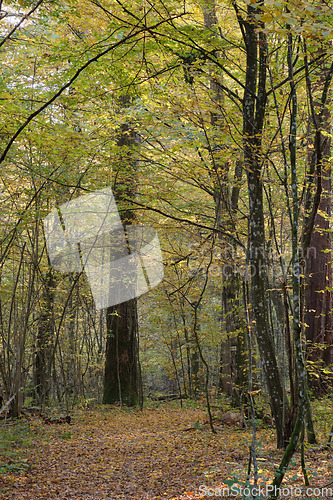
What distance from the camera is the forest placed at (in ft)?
12.8

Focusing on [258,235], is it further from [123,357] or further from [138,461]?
[123,357]

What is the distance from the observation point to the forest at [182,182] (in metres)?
3.89

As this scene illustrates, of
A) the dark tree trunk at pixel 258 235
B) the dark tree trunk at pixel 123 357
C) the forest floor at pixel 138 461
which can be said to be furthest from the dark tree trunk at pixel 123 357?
the dark tree trunk at pixel 258 235

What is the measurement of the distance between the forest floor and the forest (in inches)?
3.2

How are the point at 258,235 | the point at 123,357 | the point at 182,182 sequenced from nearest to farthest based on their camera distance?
the point at 258,235
the point at 182,182
the point at 123,357

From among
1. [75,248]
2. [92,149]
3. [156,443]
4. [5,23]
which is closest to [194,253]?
[92,149]

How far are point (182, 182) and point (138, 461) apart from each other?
5.43m

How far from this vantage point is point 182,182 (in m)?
8.16

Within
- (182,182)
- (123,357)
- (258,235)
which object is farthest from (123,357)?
(258,235)

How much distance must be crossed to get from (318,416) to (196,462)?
317 cm

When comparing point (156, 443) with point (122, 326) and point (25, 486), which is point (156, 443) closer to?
point (25, 486)

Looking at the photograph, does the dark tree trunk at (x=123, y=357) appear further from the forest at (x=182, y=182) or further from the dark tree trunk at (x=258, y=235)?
the dark tree trunk at (x=258, y=235)

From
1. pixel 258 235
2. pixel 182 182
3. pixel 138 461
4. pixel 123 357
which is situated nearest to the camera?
pixel 258 235

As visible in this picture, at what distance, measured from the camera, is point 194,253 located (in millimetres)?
7180
